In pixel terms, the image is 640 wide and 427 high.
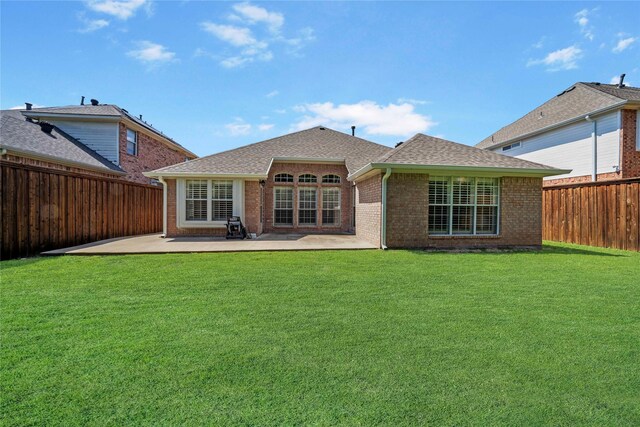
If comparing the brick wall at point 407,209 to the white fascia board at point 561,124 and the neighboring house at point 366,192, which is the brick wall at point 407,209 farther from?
the white fascia board at point 561,124

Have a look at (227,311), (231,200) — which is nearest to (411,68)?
(231,200)

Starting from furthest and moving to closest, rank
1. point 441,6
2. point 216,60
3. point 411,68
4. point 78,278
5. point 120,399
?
point 411,68, point 216,60, point 441,6, point 78,278, point 120,399

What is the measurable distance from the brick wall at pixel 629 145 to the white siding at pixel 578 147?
0.19 meters

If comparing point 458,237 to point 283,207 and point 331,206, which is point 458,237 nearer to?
point 331,206

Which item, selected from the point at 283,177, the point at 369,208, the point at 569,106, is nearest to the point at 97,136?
the point at 283,177

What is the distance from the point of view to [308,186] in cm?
1612

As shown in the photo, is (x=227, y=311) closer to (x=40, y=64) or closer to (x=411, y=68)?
(x=411, y=68)

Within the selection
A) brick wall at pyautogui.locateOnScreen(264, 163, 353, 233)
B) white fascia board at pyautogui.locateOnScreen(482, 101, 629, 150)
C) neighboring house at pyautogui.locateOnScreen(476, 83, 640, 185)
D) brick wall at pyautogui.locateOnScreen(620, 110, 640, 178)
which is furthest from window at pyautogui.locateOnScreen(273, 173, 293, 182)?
brick wall at pyautogui.locateOnScreen(620, 110, 640, 178)

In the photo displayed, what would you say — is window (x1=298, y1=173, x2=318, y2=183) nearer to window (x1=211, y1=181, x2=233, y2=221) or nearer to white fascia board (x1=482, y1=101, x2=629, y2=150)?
window (x1=211, y1=181, x2=233, y2=221)

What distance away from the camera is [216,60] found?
11.7 metres

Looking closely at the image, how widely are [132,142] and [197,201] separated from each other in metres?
7.73

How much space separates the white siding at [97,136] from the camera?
54.3ft

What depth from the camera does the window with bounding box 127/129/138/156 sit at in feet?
57.8

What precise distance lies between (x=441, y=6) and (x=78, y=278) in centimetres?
1163
